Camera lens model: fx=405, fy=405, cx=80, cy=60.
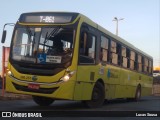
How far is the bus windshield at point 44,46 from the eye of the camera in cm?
1305

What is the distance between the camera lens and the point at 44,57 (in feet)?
43.0

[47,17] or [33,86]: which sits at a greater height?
[47,17]

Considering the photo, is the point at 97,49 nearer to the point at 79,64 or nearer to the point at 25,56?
the point at 79,64

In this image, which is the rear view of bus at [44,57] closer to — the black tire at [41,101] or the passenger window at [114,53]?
the black tire at [41,101]

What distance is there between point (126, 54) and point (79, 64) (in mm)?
6821

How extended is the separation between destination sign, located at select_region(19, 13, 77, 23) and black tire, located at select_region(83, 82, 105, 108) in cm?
288

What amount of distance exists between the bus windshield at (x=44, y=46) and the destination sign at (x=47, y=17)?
0.29 m

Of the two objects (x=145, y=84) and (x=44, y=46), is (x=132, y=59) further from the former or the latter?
(x=44, y=46)

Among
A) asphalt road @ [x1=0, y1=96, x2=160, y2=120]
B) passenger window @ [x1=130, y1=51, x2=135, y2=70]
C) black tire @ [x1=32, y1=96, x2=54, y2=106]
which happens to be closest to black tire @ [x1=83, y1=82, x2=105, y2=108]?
asphalt road @ [x1=0, y1=96, x2=160, y2=120]

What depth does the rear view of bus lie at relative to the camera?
507 inches

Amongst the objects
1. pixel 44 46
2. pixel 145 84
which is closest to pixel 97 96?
pixel 44 46

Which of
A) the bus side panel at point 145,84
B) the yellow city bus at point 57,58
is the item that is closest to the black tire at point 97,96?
A: the yellow city bus at point 57,58

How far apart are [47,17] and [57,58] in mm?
1641

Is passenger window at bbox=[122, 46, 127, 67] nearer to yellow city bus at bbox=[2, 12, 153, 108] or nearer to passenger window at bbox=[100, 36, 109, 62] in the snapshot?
passenger window at bbox=[100, 36, 109, 62]
